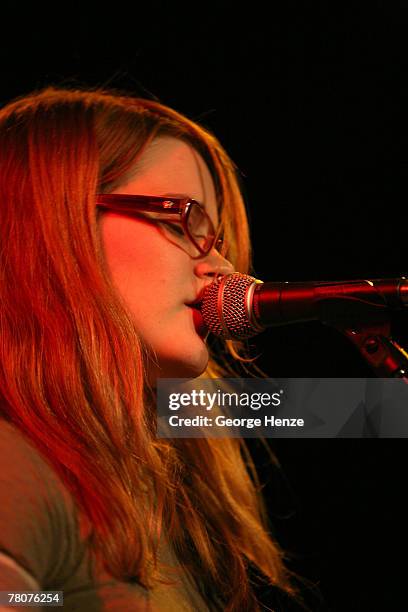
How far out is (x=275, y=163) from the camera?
1.50 metres

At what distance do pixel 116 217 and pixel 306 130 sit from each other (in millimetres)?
620

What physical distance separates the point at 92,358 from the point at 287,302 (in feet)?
0.96

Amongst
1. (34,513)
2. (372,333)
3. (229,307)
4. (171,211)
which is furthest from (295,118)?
(34,513)

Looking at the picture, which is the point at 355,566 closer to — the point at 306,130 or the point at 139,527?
the point at 139,527

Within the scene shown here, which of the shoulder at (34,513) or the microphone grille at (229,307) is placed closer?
the shoulder at (34,513)

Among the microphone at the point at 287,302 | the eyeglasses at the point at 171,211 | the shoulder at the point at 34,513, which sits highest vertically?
the eyeglasses at the point at 171,211

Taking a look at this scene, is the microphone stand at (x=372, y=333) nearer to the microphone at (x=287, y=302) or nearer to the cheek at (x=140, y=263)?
the microphone at (x=287, y=302)

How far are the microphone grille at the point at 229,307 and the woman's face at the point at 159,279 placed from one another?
4cm

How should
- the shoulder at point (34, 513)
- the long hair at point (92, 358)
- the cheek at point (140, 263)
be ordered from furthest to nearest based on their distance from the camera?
the cheek at point (140, 263)
the long hair at point (92, 358)
the shoulder at point (34, 513)

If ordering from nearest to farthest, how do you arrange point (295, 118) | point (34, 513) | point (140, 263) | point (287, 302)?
point (34, 513)
point (287, 302)
point (140, 263)
point (295, 118)

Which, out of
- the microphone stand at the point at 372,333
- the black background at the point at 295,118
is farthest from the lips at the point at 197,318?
the black background at the point at 295,118

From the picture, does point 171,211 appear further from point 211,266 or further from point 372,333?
point 372,333

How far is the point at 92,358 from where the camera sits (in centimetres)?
96

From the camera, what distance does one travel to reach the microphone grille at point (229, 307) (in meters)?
0.97
